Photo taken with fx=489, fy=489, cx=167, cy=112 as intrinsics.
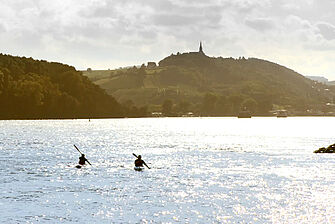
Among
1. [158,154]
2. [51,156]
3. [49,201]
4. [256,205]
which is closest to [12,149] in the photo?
[51,156]

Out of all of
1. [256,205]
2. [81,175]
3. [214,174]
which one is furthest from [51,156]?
[256,205]

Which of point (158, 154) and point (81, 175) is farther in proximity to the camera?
point (158, 154)

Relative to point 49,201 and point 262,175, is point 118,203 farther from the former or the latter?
point 262,175

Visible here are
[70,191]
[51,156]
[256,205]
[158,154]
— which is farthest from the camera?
[158,154]

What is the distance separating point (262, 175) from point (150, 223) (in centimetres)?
3738

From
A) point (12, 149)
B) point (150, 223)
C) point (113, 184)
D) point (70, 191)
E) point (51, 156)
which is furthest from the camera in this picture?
point (12, 149)

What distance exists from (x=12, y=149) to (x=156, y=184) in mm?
70612

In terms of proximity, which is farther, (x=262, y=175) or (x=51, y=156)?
(x=51, y=156)

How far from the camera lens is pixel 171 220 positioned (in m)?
45.4

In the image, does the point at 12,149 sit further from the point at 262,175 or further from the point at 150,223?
the point at 150,223

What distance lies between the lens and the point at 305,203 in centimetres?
5350

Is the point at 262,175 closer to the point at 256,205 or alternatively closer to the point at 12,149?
the point at 256,205

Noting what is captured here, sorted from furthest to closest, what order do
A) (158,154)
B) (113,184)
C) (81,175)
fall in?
(158,154)
(81,175)
(113,184)

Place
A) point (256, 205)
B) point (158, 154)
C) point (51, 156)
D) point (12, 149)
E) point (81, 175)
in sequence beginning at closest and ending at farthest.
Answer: point (256, 205) < point (81, 175) < point (51, 156) < point (158, 154) < point (12, 149)
